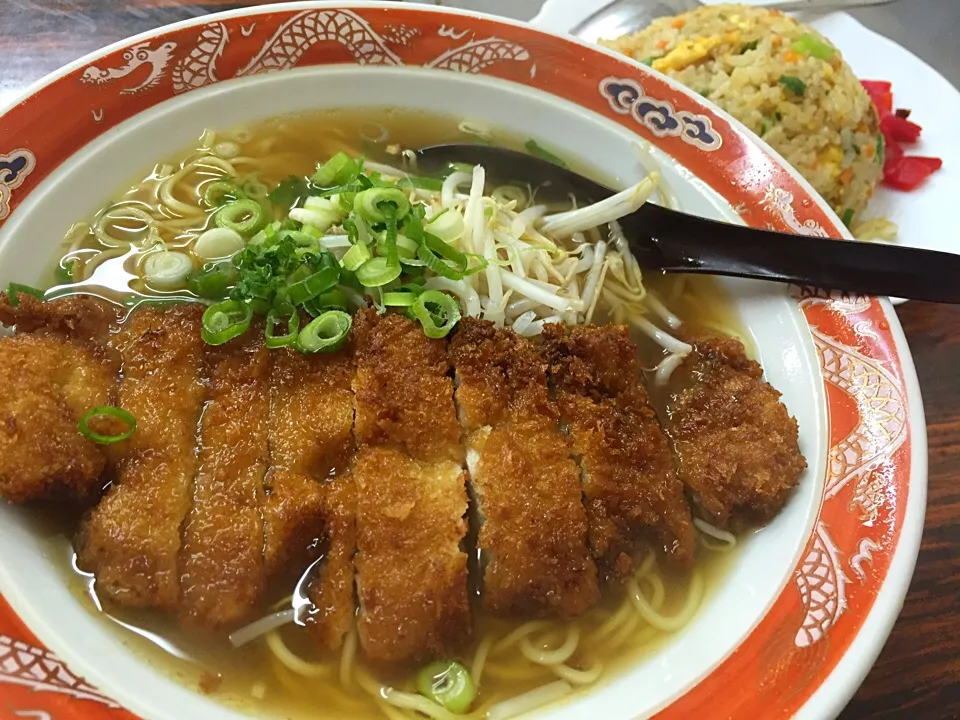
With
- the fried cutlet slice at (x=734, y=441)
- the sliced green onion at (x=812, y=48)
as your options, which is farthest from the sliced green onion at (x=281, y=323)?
the sliced green onion at (x=812, y=48)

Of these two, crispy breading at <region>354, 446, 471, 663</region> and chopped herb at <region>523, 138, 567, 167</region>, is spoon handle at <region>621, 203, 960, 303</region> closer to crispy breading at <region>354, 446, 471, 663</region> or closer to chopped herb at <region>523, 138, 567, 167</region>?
chopped herb at <region>523, 138, 567, 167</region>

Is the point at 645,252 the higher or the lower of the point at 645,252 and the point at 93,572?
the higher

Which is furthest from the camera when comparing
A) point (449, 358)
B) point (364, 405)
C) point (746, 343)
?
point (746, 343)

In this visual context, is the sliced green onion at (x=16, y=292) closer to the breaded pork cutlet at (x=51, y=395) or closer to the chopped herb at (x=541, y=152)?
the breaded pork cutlet at (x=51, y=395)

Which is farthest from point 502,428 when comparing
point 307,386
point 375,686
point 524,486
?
point 375,686

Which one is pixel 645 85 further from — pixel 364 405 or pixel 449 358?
pixel 364 405

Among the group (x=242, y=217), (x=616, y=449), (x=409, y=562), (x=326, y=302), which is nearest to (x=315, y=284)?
(x=326, y=302)

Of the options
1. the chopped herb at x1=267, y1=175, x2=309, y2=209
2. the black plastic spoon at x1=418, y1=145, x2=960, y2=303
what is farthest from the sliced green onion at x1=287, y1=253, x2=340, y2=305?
the black plastic spoon at x1=418, y1=145, x2=960, y2=303
